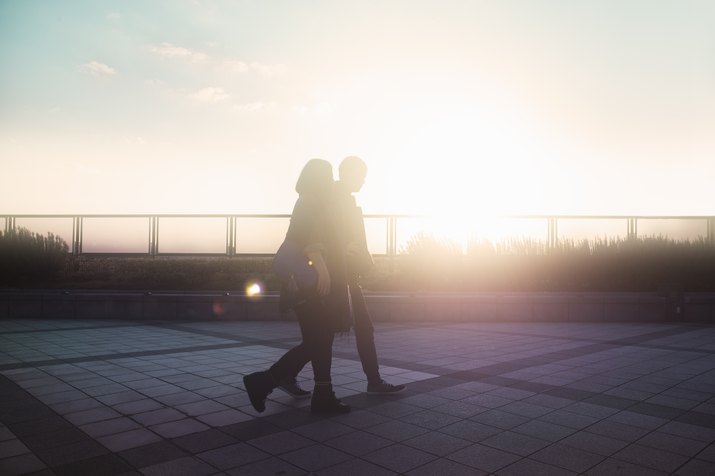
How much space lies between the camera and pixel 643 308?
34.3 feet

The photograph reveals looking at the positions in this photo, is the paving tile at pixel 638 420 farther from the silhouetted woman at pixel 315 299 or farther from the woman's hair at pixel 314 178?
the woman's hair at pixel 314 178

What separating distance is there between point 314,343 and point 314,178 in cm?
122

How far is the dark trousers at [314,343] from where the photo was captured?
3947 millimetres

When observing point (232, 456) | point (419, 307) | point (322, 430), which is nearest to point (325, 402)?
point (322, 430)

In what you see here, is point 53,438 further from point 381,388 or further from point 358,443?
point 381,388

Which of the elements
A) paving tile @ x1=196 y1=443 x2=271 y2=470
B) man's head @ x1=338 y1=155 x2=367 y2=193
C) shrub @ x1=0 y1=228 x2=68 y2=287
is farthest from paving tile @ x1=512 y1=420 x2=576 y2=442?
shrub @ x1=0 y1=228 x2=68 y2=287

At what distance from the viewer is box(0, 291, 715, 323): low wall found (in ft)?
34.3

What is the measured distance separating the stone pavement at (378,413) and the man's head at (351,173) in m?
1.78

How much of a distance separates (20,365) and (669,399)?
6.48 meters

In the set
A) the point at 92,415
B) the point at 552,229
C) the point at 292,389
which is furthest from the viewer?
the point at 552,229

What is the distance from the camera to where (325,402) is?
3982 millimetres

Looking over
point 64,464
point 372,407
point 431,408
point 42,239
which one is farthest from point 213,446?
point 42,239

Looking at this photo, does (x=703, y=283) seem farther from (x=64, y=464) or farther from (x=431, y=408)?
(x=64, y=464)

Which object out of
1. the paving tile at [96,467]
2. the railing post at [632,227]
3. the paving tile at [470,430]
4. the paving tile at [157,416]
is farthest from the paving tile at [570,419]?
the railing post at [632,227]
